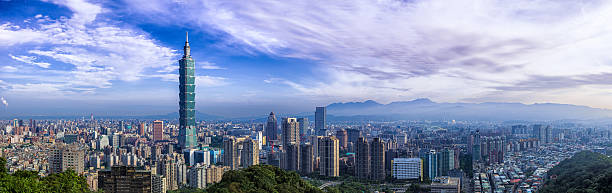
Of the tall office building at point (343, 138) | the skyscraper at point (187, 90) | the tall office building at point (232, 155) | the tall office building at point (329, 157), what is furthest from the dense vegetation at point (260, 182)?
the skyscraper at point (187, 90)

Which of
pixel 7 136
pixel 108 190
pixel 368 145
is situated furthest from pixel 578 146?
pixel 7 136

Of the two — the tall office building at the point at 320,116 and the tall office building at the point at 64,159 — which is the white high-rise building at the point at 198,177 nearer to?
the tall office building at the point at 64,159

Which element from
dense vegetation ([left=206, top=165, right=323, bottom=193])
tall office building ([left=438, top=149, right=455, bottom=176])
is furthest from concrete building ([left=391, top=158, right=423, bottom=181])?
dense vegetation ([left=206, top=165, right=323, bottom=193])

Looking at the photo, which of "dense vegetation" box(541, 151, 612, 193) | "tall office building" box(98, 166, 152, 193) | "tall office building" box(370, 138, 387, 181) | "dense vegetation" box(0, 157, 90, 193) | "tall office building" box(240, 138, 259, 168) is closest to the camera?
"dense vegetation" box(0, 157, 90, 193)

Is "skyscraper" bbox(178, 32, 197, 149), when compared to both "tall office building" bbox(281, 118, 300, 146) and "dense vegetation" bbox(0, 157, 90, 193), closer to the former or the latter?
"tall office building" bbox(281, 118, 300, 146)

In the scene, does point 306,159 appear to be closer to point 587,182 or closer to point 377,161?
point 377,161

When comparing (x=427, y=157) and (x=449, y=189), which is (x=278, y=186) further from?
(x=427, y=157)
